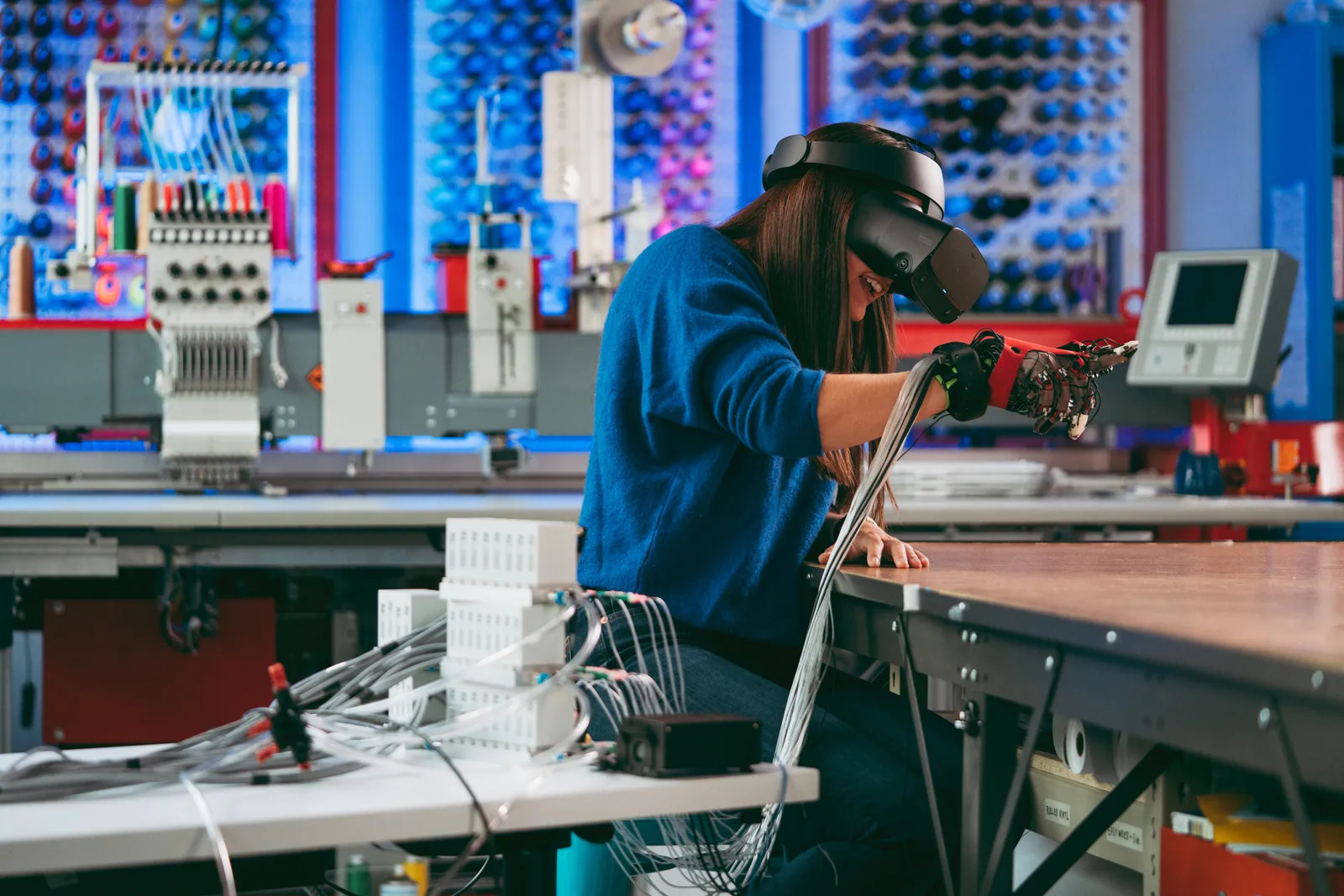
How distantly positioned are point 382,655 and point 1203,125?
4.72m

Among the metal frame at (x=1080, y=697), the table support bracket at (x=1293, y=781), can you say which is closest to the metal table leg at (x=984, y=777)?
the metal frame at (x=1080, y=697)

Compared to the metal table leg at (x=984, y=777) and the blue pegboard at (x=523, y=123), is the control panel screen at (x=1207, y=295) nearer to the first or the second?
the blue pegboard at (x=523, y=123)

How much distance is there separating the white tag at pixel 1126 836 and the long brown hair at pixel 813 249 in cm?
58

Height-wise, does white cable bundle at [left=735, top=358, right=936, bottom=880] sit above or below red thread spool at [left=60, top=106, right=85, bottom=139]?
below

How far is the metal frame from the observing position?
872mm

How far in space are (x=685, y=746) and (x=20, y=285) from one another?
3.30 m

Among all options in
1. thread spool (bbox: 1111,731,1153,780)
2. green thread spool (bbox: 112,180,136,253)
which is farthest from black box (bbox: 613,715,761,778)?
green thread spool (bbox: 112,180,136,253)

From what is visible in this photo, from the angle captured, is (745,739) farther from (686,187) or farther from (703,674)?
(686,187)

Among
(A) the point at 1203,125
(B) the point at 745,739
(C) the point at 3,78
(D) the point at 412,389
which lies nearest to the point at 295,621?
(D) the point at 412,389

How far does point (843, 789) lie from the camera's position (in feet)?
4.98

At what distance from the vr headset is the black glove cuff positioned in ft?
0.61

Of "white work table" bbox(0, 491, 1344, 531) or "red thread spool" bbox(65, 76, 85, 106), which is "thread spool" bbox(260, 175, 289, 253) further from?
"red thread spool" bbox(65, 76, 85, 106)

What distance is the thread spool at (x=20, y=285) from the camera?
382cm

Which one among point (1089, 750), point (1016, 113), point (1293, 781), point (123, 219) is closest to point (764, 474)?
point (1089, 750)
